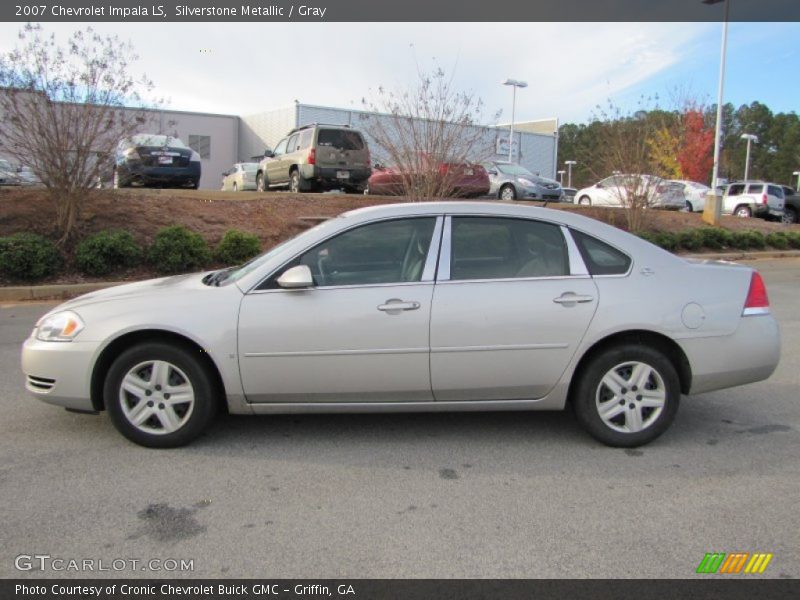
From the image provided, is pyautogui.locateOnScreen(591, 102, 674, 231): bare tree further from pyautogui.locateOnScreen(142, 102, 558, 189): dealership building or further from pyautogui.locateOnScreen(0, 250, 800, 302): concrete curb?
pyautogui.locateOnScreen(142, 102, 558, 189): dealership building

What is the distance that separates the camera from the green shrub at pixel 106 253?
10291mm

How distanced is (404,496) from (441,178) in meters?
11.2

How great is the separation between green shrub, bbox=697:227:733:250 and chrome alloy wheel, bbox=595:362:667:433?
15259 millimetres

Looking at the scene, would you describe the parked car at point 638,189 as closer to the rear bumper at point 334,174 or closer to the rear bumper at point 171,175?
the rear bumper at point 334,174

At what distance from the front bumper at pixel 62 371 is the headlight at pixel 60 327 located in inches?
1.3

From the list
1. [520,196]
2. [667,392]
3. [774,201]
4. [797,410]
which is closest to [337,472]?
[667,392]

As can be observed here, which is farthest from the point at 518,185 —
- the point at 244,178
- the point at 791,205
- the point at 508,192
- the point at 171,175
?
the point at 791,205

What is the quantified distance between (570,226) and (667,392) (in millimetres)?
1228

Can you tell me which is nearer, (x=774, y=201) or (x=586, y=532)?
(x=586, y=532)

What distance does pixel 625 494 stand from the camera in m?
3.47

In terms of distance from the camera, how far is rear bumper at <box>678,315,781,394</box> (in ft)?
13.3

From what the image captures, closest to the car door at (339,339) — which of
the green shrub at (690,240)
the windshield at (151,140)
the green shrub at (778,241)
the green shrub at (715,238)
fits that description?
the windshield at (151,140)

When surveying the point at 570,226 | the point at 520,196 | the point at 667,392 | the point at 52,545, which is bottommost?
the point at 52,545
